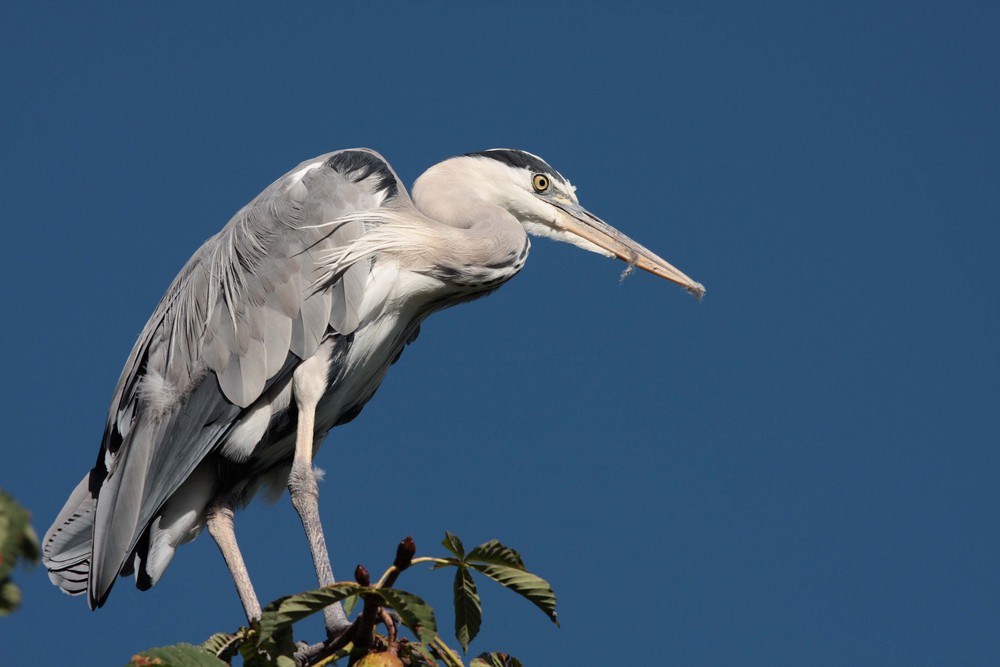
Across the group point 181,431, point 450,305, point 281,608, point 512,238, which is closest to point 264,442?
point 181,431

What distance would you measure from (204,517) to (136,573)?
35 cm

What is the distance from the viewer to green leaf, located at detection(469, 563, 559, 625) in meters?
2.79

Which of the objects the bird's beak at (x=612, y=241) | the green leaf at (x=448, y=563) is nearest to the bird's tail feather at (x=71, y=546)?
the bird's beak at (x=612, y=241)

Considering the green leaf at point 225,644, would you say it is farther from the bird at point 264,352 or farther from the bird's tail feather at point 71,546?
the bird's tail feather at point 71,546

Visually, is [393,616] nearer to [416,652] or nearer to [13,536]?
[416,652]

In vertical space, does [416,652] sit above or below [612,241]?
below

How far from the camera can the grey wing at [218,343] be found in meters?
4.48

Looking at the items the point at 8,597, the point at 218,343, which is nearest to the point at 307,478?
the point at 218,343

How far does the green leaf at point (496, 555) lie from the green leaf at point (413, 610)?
0.76 feet

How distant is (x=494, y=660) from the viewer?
2848 millimetres

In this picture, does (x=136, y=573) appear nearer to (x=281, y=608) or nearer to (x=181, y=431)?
(x=181, y=431)

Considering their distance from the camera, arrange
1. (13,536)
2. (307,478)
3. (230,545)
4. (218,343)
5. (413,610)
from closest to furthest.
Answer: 1. (13,536)
2. (413,610)
3. (307,478)
4. (218,343)
5. (230,545)

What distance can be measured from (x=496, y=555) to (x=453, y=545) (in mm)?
112

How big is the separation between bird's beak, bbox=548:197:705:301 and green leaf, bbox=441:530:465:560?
292 cm
